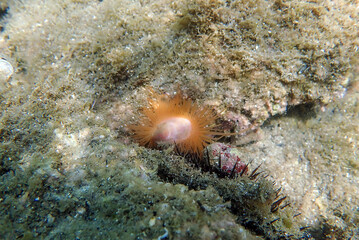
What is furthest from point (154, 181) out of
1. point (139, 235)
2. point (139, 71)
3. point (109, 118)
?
point (139, 71)

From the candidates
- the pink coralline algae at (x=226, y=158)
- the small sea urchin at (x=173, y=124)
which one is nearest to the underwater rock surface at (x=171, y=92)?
the small sea urchin at (x=173, y=124)

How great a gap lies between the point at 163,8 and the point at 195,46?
40.7 inches

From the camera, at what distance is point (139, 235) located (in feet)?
6.02

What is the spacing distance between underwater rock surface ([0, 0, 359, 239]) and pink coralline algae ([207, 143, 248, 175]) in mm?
430

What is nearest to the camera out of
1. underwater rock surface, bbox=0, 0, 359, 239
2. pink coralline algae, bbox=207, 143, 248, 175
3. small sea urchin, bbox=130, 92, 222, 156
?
underwater rock surface, bbox=0, 0, 359, 239

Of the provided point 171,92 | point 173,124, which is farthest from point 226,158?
point 171,92

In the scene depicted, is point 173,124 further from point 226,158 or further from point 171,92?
point 226,158

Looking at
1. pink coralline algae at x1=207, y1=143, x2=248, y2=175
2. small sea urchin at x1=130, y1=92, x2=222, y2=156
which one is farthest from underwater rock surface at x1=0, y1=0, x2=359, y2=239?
pink coralline algae at x1=207, y1=143, x2=248, y2=175

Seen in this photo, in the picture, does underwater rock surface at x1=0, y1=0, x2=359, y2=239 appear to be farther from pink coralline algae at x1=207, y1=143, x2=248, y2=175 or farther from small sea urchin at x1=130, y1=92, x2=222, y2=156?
pink coralline algae at x1=207, y1=143, x2=248, y2=175

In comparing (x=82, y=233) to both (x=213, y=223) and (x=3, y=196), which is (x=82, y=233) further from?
(x=213, y=223)

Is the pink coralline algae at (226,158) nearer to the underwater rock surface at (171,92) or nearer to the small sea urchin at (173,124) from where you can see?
the small sea urchin at (173,124)

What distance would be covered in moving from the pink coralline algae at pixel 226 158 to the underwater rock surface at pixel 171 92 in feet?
1.41

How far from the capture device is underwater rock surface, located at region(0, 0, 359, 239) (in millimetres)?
2123

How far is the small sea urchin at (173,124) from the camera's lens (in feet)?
10.7
